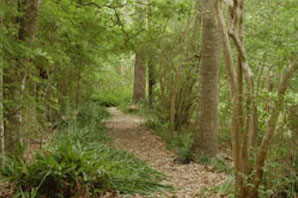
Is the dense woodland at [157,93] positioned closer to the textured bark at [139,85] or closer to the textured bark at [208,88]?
the textured bark at [208,88]

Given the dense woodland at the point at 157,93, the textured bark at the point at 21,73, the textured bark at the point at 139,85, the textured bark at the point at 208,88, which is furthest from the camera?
the textured bark at the point at 139,85

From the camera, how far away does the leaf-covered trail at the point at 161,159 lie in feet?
16.6

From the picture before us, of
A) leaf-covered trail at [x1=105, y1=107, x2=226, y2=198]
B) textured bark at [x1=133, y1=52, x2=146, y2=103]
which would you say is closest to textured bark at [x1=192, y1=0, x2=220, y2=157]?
leaf-covered trail at [x1=105, y1=107, x2=226, y2=198]

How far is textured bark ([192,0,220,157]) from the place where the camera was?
22.3ft

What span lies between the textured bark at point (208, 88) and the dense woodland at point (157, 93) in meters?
0.02

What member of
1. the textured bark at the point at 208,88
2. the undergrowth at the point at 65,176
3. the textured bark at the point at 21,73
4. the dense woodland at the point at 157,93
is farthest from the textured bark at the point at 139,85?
the undergrowth at the point at 65,176

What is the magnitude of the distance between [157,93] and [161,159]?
149 inches

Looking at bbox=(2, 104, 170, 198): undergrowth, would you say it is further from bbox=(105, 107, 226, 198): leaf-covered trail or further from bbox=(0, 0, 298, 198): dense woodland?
bbox=(105, 107, 226, 198): leaf-covered trail

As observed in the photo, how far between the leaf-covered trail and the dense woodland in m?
0.21

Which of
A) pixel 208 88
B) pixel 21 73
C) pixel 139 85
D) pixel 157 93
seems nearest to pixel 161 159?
pixel 208 88

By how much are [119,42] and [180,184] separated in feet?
16.3

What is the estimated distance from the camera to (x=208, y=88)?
22.3 feet

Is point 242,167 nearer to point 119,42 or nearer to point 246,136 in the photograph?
point 246,136

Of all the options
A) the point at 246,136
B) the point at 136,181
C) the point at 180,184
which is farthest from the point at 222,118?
the point at 246,136
